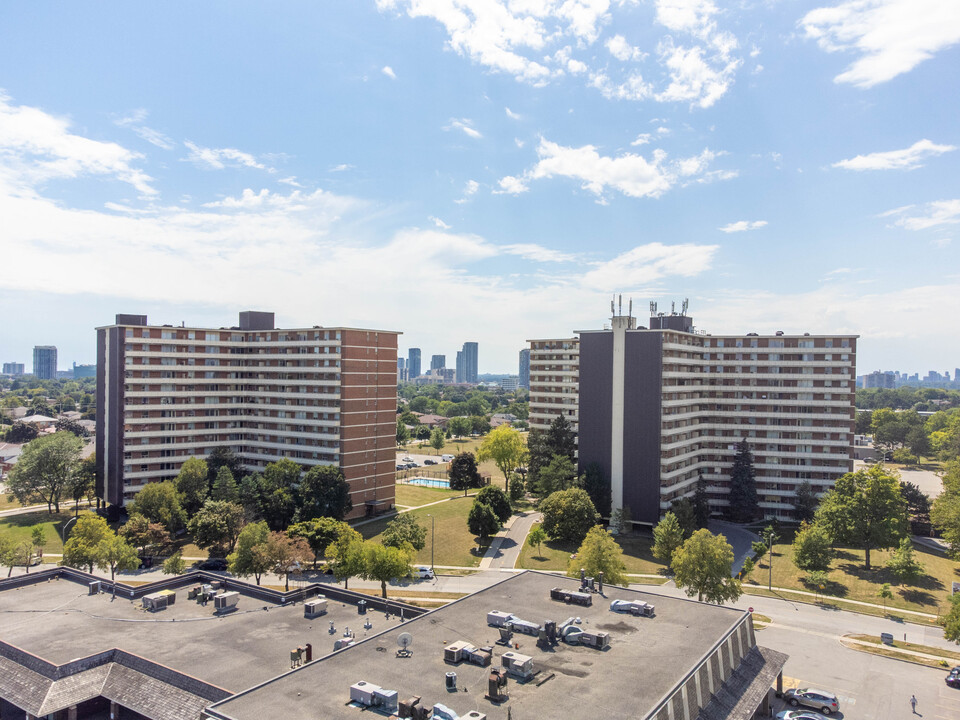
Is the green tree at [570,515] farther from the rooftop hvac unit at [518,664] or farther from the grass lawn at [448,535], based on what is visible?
the rooftop hvac unit at [518,664]

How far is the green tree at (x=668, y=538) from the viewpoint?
79125 mm

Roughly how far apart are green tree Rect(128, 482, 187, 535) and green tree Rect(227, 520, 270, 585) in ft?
86.2

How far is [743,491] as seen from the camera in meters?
103

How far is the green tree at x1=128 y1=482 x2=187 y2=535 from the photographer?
291 feet

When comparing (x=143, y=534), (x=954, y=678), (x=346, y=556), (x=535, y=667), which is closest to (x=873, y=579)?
(x=954, y=678)

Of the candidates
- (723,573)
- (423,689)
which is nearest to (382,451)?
(723,573)

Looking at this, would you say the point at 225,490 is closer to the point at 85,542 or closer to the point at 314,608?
the point at 85,542

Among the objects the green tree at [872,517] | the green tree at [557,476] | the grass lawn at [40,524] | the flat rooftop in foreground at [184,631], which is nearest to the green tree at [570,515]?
the green tree at [557,476]

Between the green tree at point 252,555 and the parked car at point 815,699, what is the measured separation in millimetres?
52820

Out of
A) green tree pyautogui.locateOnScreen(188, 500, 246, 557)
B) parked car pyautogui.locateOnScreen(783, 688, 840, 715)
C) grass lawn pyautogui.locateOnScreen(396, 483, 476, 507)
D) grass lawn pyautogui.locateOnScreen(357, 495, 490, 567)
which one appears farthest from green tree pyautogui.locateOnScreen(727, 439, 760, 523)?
green tree pyautogui.locateOnScreen(188, 500, 246, 557)

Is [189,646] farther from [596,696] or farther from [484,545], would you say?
[484,545]

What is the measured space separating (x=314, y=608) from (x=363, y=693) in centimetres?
1935

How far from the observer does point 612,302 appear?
101 metres

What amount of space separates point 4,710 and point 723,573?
64.7 metres
